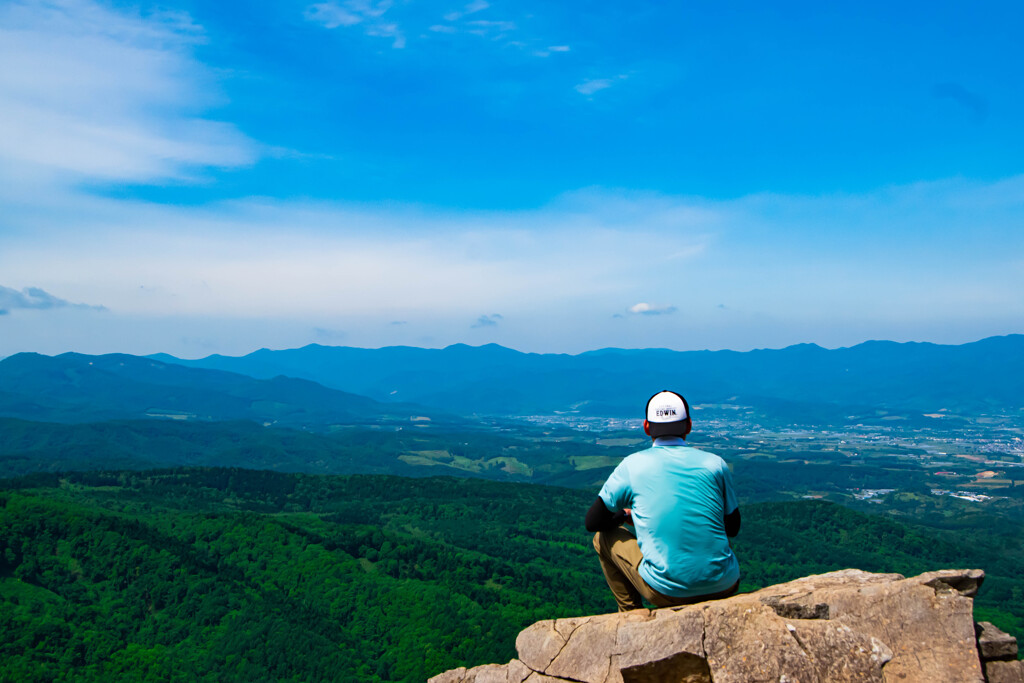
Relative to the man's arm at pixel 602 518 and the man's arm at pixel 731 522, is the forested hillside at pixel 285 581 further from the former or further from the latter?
the man's arm at pixel 731 522

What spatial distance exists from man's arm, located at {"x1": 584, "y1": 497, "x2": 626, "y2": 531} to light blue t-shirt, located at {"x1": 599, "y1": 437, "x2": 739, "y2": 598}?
589 millimetres

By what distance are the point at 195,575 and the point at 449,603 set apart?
3852 centimetres

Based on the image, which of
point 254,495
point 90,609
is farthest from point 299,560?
point 254,495

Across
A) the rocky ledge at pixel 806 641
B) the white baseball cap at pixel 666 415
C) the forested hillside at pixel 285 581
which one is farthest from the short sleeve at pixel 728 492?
the forested hillside at pixel 285 581

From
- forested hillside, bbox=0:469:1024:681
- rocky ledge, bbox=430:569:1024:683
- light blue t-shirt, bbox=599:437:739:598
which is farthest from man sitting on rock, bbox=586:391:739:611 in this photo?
forested hillside, bbox=0:469:1024:681

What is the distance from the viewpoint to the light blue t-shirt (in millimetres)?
9547

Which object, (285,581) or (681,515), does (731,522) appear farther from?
(285,581)

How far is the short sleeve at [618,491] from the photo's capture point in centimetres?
999

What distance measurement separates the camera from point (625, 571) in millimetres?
11125

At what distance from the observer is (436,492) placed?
180 metres

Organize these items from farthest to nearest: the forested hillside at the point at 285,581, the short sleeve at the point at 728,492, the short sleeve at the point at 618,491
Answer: the forested hillside at the point at 285,581, the short sleeve at the point at 618,491, the short sleeve at the point at 728,492

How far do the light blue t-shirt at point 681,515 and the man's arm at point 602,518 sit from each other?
59 centimetres

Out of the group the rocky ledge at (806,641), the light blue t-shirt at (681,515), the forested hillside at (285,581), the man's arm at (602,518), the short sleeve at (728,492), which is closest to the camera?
the rocky ledge at (806,641)

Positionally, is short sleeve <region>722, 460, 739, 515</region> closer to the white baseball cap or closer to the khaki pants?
the white baseball cap
